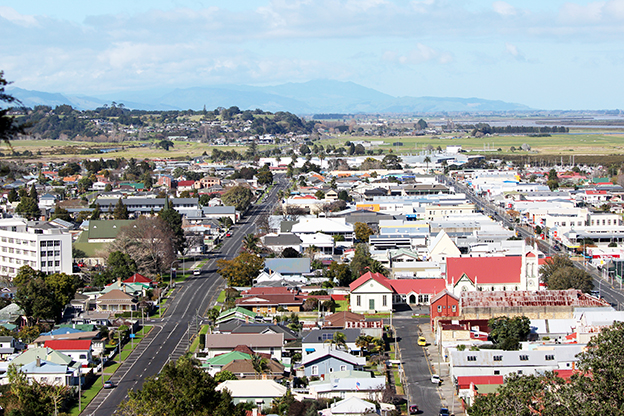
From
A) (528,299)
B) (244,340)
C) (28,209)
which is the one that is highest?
(28,209)

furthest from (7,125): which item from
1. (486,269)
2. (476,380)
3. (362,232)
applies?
(362,232)

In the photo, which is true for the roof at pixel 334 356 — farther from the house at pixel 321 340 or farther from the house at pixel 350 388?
the house at pixel 350 388

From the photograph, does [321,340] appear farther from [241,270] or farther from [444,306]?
[241,270]

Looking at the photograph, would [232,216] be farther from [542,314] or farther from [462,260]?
Answer: [542,314]

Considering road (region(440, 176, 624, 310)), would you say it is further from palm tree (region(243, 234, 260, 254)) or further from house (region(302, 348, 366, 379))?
palm tree (region(243, 234, 260, 254))

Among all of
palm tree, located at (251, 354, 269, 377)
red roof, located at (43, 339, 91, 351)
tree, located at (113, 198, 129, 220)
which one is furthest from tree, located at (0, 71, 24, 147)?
tree, located at (113, 198, 129, 220)

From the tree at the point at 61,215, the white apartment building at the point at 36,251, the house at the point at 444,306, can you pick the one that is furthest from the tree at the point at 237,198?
the house at the point at 444,306

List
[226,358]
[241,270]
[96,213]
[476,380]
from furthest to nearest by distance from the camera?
1. [96,213]
2. [241,270]
3. [226,358]
4. [476,380]
